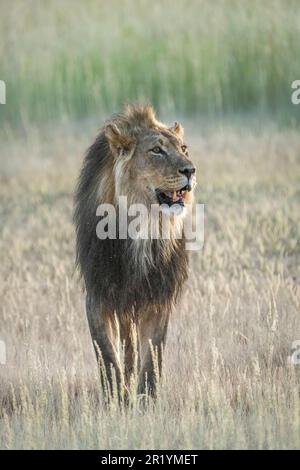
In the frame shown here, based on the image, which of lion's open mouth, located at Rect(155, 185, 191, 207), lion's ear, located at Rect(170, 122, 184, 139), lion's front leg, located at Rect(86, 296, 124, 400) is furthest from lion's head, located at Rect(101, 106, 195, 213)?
lion's front leg, located at Rect(86, 296, 124, 400)

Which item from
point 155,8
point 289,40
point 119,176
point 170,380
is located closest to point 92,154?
point 119,176

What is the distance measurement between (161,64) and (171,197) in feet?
50.1

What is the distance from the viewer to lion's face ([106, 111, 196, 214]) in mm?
8703

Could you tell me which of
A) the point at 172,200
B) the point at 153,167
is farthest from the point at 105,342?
the point at 153,167

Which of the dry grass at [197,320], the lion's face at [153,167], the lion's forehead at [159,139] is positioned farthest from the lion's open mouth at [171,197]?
the dry grass at [197,320]

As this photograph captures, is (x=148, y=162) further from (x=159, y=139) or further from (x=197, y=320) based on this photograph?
(x=197, y=320)

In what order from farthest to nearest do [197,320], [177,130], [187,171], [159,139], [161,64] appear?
1. [161,64]
2. [197,320]
3. [177,130]
4. [159,139]
5. [187,171]

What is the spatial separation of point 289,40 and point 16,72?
5.13 metres

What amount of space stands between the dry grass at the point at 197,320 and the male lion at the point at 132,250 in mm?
339

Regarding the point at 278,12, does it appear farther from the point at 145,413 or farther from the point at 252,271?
the point at 145,413

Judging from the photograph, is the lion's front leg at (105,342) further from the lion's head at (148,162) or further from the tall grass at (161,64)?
the tall grass at (161,64)

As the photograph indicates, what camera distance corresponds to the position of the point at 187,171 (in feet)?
28.5

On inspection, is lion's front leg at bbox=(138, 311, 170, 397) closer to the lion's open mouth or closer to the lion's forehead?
the lion's open mouth

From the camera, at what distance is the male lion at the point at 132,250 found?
886 cm
